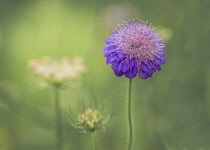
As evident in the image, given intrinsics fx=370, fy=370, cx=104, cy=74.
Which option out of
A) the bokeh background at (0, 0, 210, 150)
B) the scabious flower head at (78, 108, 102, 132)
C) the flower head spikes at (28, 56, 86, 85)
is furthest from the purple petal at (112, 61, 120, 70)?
the bokeh background at (0, 0, 210, 150)

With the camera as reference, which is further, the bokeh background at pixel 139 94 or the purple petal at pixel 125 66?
the bokeh background at pixel 139 94

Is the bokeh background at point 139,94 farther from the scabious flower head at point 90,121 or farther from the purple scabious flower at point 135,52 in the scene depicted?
the purple scabious flower at point 135,52

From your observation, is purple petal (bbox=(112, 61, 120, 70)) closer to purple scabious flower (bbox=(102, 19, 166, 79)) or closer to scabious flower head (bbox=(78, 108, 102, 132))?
purple scabious flower (bbox=(102, 19, 166, 79))

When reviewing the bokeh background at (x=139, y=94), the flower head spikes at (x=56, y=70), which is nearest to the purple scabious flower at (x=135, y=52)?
the flower head spikes at (x=56, y=70)

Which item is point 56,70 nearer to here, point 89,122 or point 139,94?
point 89,122

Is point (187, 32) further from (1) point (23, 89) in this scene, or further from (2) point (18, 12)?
(2) point (18, 12)

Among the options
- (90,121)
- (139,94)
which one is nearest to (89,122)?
(90,121)
